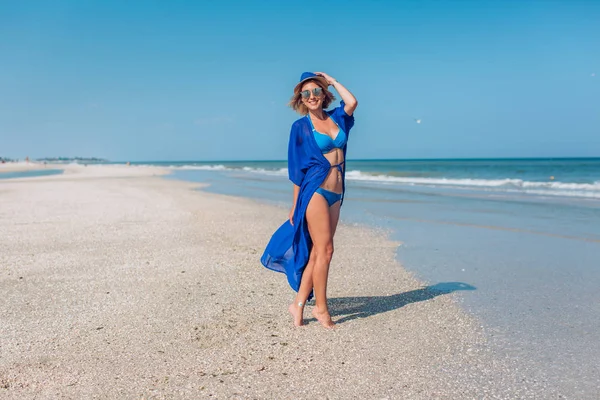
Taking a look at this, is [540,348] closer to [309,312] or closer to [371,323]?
[371,323]

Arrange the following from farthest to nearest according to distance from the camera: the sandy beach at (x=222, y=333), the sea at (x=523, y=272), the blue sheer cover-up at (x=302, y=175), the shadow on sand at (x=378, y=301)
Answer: the shadow on sand at (x=378, y=301) → the blue sheer cover-up at (x=302, y=175) → the sea at (x=523, y=272) → the sandy beach at (x=222, y=333)

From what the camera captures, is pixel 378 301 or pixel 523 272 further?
pixel 523 272

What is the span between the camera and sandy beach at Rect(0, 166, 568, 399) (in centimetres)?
319

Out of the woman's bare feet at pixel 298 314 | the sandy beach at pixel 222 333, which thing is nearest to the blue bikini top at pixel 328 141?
the woman's bare feet at pixel 298 314

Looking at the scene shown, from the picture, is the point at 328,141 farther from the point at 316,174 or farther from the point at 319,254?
the point at 319,254

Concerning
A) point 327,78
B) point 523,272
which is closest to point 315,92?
point 327,78

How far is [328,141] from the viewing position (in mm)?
4262

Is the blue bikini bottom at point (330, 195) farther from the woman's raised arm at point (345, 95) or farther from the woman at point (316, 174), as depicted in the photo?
the woman's raised arm at point (345, 95)

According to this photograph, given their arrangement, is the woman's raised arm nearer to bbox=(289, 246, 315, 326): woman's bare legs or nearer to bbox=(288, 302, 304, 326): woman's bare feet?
bbox=(289, 246, 315, 326): woman's bare legs

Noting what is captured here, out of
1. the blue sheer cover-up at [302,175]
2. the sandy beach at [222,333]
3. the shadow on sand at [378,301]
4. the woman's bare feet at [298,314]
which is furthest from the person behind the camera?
the shadow on sand at [378,301]

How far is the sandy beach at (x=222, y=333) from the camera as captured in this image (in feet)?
10.5

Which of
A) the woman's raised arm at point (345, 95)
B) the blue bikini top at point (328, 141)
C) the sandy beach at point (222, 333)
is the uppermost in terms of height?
the woman's raised arm at point (345, 95)

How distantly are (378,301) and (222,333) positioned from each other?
1.73m

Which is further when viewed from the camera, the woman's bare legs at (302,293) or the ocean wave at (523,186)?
the ocean wave at (523,186)
